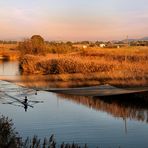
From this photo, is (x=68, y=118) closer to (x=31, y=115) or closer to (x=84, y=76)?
(x=31, y=115)

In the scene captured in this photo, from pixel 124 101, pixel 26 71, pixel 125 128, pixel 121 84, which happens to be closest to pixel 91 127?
pixel 125 128

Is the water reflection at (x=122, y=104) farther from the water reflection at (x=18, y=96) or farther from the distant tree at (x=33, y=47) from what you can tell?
the distant tree at (x=33, y=47)

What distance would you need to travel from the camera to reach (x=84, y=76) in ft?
82.0

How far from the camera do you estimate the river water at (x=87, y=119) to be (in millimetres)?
10195

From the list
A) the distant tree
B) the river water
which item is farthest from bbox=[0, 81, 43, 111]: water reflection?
the distant tree

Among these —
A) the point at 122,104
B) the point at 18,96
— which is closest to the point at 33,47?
the point at 18,96

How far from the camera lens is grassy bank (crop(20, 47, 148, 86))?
20.5 m

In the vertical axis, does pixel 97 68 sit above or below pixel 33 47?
below

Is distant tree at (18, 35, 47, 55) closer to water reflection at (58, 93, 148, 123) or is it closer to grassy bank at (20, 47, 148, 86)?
grassy bank at (20, 47, 148, 86)

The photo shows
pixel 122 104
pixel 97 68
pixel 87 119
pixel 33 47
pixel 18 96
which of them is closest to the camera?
pixel 87 119

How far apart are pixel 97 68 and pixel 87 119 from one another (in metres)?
12.8

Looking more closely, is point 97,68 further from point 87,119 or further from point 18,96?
point 87,119

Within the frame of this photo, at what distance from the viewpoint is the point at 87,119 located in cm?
1279

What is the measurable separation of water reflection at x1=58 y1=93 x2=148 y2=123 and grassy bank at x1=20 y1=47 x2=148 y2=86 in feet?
6.79
